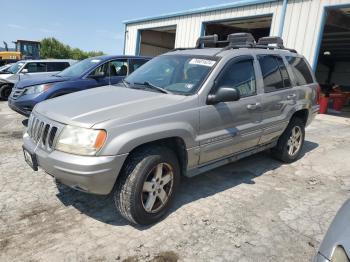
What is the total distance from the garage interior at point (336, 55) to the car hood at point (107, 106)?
32.8ft

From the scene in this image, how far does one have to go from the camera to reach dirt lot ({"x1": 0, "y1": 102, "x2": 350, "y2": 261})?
9.30 ft

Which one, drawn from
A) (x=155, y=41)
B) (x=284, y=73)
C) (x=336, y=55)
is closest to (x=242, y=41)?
(x=284, y=73)

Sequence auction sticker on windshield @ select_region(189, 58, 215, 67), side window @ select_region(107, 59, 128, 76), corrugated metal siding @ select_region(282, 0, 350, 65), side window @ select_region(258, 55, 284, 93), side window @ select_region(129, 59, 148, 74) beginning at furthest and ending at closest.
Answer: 1. corrugated metal siding @ select_region(282, 0, 350, 65)
2. side window @ select_region(129, 59, 148, 74)
3. side window @ select_region(107, 59, 128, 76)
4. side window @ select_region(258, 55, 284, 93)
5. auction sticker on windshield @ select_region(189, 58, 215, 67)

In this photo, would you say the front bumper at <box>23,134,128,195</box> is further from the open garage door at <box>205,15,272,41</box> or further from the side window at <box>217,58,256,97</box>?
the open garage door at <box>205,15,272,41</box>

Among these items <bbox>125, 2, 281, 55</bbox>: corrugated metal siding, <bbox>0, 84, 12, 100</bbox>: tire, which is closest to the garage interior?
<bbox>125, 2, 281, 55</bbox>: corrugated metal siding

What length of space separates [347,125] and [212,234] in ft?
29.4

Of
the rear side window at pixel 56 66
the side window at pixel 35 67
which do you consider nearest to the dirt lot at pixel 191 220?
the rear side window at pixel 56 66

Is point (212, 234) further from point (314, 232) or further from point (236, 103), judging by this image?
point (236, 103)

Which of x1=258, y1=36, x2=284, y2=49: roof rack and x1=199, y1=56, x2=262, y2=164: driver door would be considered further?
x1=258, y1=36, x2=284, y2=49: roof rack

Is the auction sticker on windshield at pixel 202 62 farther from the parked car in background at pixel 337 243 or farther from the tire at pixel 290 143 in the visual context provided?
the parked car in background at pixel 337 243

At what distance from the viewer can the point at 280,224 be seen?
3.44 metres

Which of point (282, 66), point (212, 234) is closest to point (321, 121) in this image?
point (282, 66)

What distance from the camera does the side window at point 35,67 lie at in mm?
11242

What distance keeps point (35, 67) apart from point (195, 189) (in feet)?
30.8
